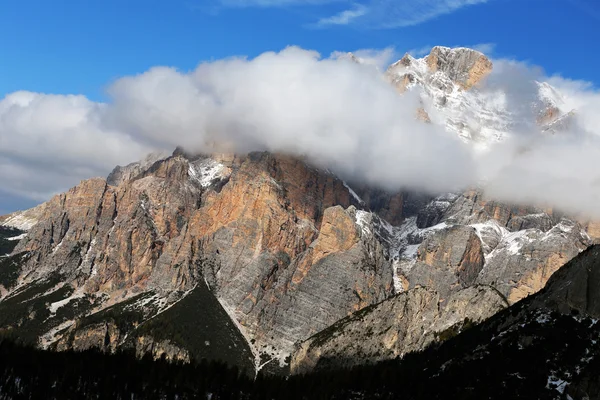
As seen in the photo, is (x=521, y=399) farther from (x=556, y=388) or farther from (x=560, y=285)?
(x=560, y=285)

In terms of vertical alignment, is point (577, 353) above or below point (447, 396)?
above

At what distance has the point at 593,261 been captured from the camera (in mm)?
187500

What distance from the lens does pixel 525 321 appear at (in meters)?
195

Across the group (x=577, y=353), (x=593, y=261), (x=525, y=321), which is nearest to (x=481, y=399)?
(x=577, y=353)

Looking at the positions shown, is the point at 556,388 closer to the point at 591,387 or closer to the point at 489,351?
the point at 591,387

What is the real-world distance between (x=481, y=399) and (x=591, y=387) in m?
26.7

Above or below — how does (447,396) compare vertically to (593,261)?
below

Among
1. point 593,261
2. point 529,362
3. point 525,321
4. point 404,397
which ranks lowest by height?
point 404,397

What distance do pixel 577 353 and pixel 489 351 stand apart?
32.3 metres

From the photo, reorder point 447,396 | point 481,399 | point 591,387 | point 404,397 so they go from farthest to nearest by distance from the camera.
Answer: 1. point 404,397
2. point 447,396
3. point 481,399
4. point 591,387

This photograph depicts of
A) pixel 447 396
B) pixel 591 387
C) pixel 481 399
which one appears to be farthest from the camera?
pixel 447 396

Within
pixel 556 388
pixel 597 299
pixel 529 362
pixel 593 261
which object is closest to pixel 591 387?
pixel 556 388

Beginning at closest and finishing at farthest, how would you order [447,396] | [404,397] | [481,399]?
[481,399] < [447,396] < [404,397]

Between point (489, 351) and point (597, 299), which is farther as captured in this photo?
point (489, 351)
